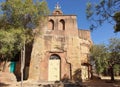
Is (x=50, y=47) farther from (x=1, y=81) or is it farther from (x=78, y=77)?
(x=1, y=81)

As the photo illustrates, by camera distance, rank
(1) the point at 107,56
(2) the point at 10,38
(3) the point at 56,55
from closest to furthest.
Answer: (2) the point at 10,38 < (3) the point at 56,55 < (1) the point at 107,56

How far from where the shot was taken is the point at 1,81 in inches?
1015

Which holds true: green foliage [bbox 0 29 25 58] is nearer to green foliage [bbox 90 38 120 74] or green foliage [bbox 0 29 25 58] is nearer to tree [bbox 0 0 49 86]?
tree [bbox 0 0 49 86]

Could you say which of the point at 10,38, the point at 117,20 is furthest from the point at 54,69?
the point at 117,20

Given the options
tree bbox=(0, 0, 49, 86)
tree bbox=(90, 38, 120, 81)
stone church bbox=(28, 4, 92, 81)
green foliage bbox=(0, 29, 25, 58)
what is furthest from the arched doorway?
tree bbox=(90, 38, 120, 81)

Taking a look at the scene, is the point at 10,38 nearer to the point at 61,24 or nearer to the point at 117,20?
the point at 61,24

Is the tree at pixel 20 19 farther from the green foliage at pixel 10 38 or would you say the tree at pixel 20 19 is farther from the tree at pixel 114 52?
the tree at pixel 114 52

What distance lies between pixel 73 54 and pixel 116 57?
9602 millimetres

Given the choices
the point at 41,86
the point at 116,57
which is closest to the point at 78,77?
the point at 41,86

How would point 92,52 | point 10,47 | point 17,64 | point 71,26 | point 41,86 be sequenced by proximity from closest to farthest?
point 41,86 < point 10,47 < point 71,26 < point 17,64 < point 92,52

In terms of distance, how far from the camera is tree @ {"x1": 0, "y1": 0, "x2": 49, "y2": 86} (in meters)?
25.0

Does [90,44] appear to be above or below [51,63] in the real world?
above

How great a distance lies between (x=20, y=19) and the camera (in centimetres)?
2620

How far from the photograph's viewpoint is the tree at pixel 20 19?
24967 mm
